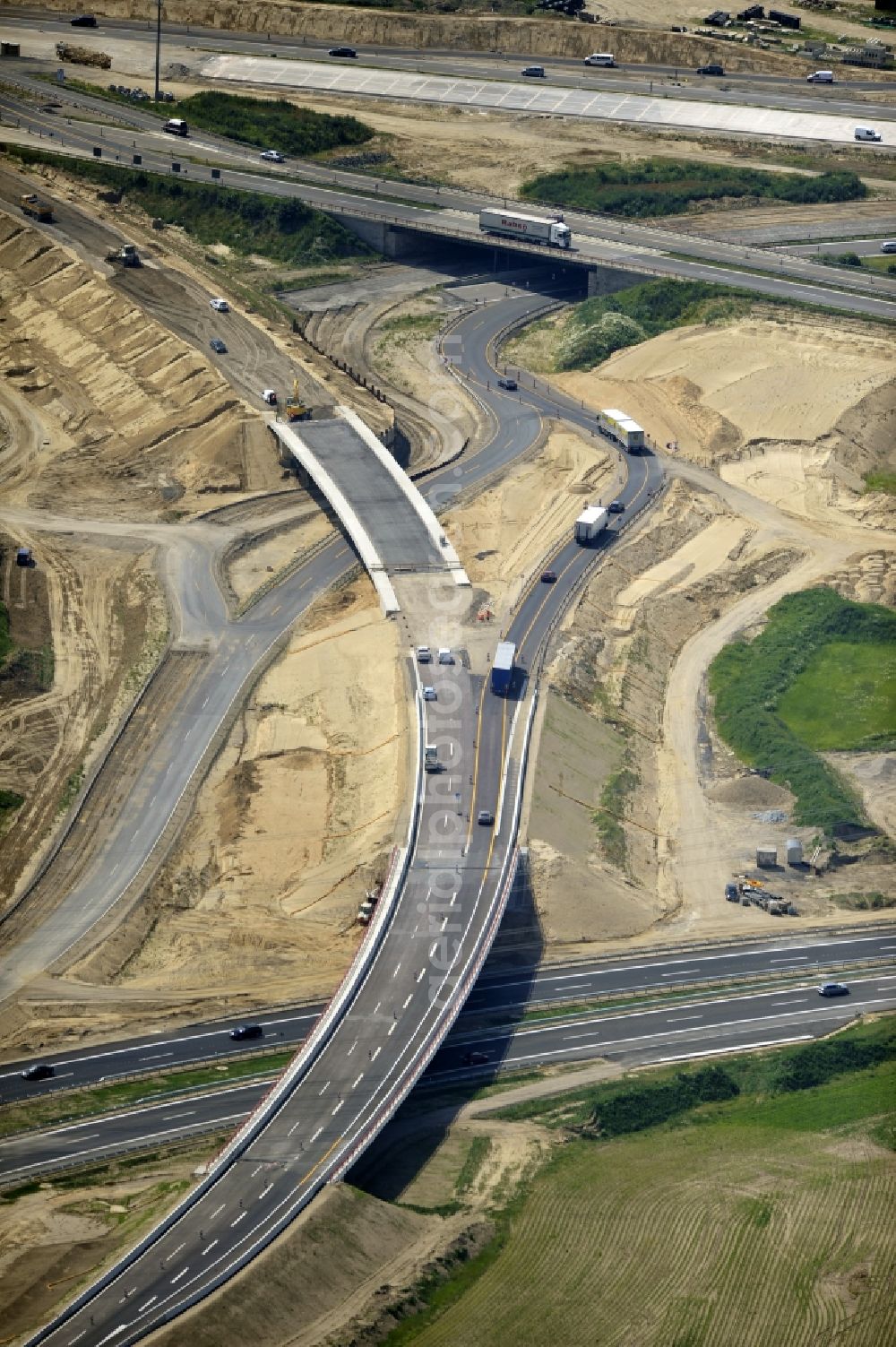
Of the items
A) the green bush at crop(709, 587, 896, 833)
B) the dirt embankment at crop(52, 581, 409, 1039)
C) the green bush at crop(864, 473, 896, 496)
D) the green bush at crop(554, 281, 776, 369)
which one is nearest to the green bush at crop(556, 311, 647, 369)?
the green bush at crop(554, 281, 776, 369)

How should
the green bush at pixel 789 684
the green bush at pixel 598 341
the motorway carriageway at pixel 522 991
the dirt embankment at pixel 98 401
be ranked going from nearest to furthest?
the motorway carriageway at pixel 522 991
the green bush at pixel 789 684
the dirt embankment at pixel 98 401
the green bush at pixel 598 341

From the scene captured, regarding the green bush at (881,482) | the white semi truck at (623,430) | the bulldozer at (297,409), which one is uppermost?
the bulldozer at (297,409)

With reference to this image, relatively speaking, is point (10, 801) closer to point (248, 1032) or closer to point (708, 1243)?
point (248, 1032)

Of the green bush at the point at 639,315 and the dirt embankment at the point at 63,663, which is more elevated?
the green bush at the point at 639,315

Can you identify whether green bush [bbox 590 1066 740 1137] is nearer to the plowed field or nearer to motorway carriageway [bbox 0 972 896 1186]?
the plowed field

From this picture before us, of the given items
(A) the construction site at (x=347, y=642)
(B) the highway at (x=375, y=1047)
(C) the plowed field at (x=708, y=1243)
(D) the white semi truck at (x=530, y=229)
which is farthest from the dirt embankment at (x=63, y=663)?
(D) the white semi truck at (x=530, y=229)

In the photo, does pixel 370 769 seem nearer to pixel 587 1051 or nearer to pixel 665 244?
pixel 587 1051

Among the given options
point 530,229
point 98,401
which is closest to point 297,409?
point 98,401

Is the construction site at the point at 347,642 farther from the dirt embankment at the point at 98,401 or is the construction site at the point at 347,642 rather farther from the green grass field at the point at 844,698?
the green grass field at the point at 844,698
